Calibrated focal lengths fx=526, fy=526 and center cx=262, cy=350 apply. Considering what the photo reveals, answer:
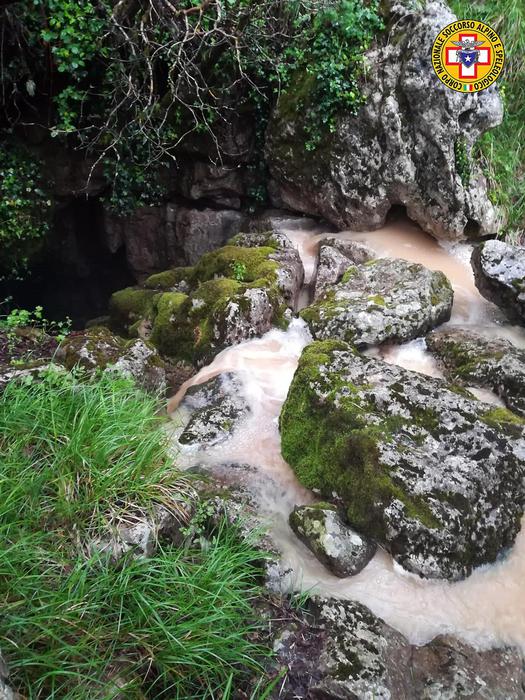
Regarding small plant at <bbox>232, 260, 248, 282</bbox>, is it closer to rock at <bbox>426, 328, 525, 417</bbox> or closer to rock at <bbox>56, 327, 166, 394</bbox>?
rock at <bbox>56, 327, 166, 394</bbox>

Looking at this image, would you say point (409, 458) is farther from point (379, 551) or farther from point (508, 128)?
point (508, 128)

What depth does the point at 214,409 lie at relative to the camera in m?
4.26

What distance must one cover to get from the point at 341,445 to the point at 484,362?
1.86 meters

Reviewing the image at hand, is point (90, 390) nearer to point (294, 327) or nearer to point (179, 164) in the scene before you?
point (294, 327)

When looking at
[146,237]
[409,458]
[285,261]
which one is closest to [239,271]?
[285,261]

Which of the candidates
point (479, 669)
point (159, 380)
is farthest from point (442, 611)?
point (159, 380)

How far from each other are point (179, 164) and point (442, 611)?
6.99 meters

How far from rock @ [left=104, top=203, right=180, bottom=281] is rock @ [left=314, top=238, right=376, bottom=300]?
9.55 feet

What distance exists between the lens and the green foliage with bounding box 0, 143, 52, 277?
682 centimetres

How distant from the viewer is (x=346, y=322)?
16.8ft

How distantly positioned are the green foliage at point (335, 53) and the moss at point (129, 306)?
3.21 metres

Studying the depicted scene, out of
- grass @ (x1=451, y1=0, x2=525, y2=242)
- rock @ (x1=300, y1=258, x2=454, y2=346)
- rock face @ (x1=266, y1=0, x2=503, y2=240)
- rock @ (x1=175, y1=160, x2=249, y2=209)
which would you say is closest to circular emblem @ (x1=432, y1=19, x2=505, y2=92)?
rock face @ (x1=266, y1=0, x2=503, y2=240)

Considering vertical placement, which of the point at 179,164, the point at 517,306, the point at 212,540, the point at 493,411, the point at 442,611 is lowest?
the point at 442,611

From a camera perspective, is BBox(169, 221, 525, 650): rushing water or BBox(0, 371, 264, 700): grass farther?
BBox(169, 221, 525, 650): rushing water
